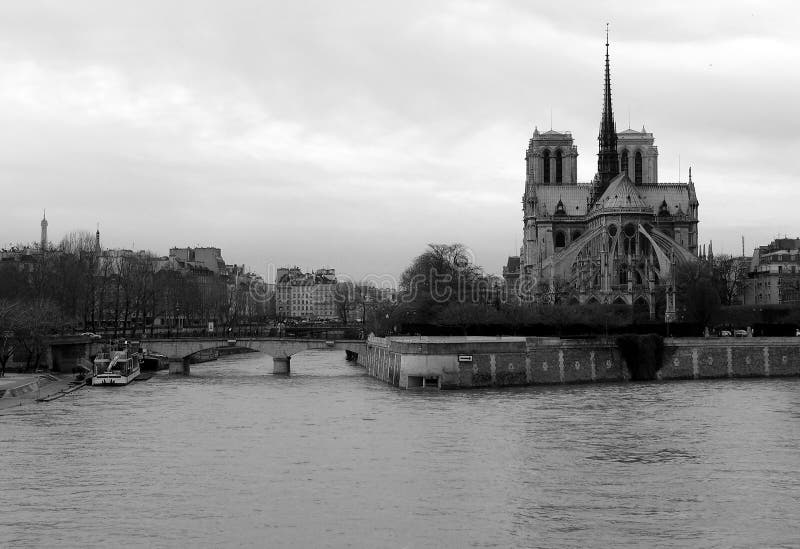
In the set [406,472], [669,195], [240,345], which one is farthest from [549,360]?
[669,195]

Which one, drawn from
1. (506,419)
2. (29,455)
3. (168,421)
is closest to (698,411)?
(506,419)

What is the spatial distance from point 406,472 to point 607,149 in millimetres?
74593

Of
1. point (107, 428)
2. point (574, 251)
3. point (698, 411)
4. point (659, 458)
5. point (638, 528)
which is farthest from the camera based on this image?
point (574, 251)

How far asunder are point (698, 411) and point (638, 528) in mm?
17266

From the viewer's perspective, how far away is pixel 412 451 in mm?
28047

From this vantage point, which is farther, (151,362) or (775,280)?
(775,280)

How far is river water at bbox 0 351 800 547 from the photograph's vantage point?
786 inches

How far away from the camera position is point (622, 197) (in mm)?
86812

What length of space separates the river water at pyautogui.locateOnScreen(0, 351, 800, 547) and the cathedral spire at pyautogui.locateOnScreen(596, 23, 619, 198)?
55.9m

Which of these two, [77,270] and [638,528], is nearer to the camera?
[638,528]

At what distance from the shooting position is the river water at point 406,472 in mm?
19969

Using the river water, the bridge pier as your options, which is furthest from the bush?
the bridge pier

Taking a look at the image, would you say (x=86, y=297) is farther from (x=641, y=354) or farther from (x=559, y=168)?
(x=559, y=168)

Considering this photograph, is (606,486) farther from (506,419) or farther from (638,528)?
(506,419)
